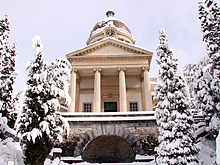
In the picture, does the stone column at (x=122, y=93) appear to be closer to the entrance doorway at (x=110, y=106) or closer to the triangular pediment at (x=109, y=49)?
the triangular pediment at (x=109, y=49)

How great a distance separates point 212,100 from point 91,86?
602 inches

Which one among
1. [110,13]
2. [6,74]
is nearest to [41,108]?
[6,74]

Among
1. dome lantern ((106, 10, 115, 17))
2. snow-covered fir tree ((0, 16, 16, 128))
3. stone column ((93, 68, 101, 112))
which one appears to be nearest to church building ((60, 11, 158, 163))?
stone column ((93, 68, 101, 112))

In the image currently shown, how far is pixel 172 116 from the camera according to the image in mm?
12047

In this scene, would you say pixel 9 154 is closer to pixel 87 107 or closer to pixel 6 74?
pixel 6 74

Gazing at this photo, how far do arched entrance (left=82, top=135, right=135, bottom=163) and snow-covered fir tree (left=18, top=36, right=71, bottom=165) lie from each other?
23.9ft

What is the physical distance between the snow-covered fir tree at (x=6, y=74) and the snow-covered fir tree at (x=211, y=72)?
1254cm

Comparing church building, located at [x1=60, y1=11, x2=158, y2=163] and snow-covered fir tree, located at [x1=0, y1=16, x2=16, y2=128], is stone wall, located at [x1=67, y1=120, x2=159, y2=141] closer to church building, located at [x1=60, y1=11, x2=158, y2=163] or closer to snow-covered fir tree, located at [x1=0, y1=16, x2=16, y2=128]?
church building, located at [x1=60, y1=11, x2=158, y2=163]

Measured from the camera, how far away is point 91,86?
2588 centimetres

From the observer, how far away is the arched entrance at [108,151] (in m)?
16.4

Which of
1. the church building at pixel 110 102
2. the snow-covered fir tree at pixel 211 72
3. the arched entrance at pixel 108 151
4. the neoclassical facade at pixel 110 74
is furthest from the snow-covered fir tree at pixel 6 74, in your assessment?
the snow-covered fir tree at pixel 211 72

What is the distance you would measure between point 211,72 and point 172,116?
13.9ft

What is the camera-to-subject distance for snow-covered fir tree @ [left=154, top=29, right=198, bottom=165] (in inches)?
445

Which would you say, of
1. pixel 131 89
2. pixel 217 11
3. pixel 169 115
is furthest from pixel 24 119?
pixel 131 89
